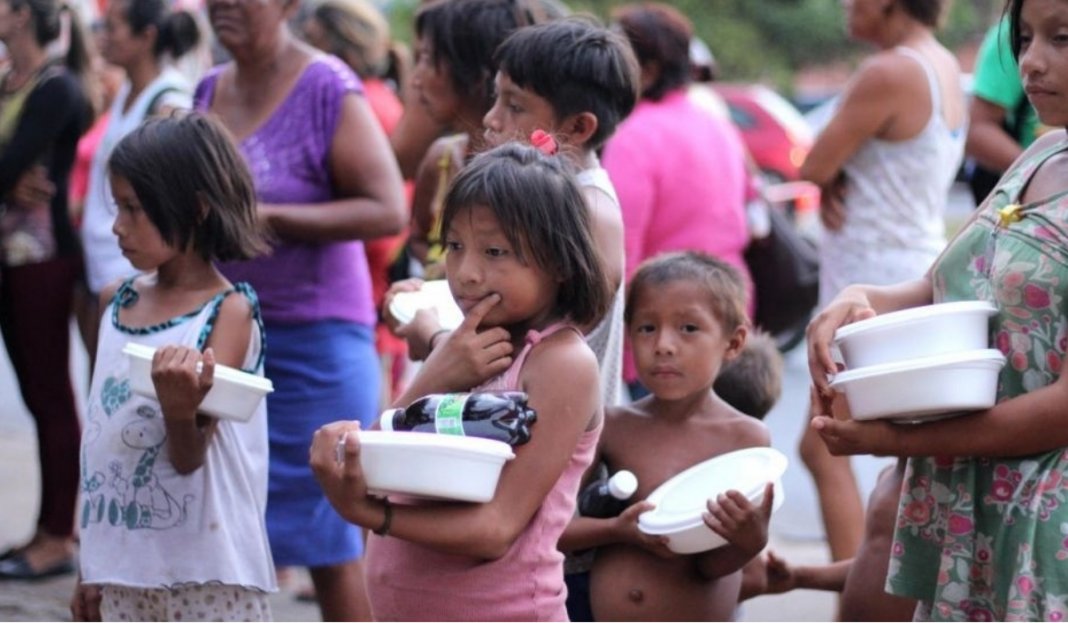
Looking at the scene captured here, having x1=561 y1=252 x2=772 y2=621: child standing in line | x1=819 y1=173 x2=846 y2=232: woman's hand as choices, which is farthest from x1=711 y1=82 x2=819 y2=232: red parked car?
x1=561 y1=252 x2=772 y2=621: child standing in line

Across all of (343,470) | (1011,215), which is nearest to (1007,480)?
(1011,215)

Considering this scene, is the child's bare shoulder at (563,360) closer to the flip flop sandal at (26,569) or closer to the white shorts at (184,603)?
the white shorts at (184,603)

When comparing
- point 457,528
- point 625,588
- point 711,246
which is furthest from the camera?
point 711,246

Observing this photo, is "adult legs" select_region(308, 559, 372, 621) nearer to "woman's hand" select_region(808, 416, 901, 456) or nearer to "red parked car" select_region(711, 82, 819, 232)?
"woman's hand" select_region(808, 416, 901, 456)

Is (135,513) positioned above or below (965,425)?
below

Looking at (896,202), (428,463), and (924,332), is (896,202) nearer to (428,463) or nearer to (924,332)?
(924,332)

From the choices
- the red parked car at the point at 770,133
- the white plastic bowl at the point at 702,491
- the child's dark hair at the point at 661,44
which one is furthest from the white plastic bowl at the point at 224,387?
the red parked car at the point at 770,133

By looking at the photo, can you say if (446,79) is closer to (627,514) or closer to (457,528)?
(627,514)

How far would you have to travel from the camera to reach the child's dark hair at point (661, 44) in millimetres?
5762

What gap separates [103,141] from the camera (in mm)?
5973

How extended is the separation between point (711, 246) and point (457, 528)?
10.3ft

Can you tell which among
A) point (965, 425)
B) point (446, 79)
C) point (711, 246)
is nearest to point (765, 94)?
point (711, 246)

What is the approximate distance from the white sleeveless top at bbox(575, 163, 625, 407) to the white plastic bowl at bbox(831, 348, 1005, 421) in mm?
776

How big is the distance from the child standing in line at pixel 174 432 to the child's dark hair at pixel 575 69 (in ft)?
2.49
